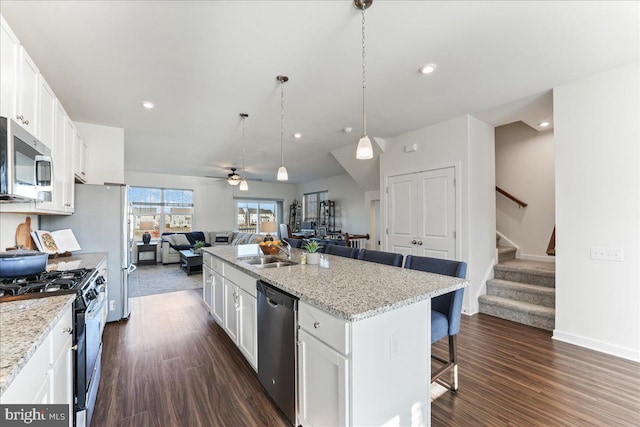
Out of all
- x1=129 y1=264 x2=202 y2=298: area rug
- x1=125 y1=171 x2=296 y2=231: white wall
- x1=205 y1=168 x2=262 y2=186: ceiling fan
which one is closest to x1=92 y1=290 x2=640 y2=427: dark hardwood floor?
x1=129 y1=264 x2=202 y2=298: area rug

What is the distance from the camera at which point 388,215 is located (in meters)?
4.89

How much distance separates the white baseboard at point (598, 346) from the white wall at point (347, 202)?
16.9 feet

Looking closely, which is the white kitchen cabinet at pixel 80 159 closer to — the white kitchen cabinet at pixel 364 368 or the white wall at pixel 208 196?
the white kitchen cabinet at pixel 364 368

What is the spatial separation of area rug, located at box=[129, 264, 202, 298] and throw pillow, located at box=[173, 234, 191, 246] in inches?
32.1

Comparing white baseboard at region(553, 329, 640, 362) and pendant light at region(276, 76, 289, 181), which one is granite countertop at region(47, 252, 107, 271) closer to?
pendant light at region(276, 76, 289, 181)

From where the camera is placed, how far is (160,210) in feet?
28.3

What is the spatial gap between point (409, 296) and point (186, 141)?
484 centimetres

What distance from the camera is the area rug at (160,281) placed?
519 cm

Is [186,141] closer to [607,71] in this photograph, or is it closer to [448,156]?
[448,156]

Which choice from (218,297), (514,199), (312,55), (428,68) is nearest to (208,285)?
(218,297)

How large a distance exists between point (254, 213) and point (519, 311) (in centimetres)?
871

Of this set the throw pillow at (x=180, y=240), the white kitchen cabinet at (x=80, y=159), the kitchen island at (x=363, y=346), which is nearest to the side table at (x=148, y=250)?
the throw pillow at (x=180, y=240)

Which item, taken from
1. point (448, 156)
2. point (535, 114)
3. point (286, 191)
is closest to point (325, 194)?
point (286, 191)

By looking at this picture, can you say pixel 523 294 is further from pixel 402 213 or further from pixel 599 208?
pixel 402 213
